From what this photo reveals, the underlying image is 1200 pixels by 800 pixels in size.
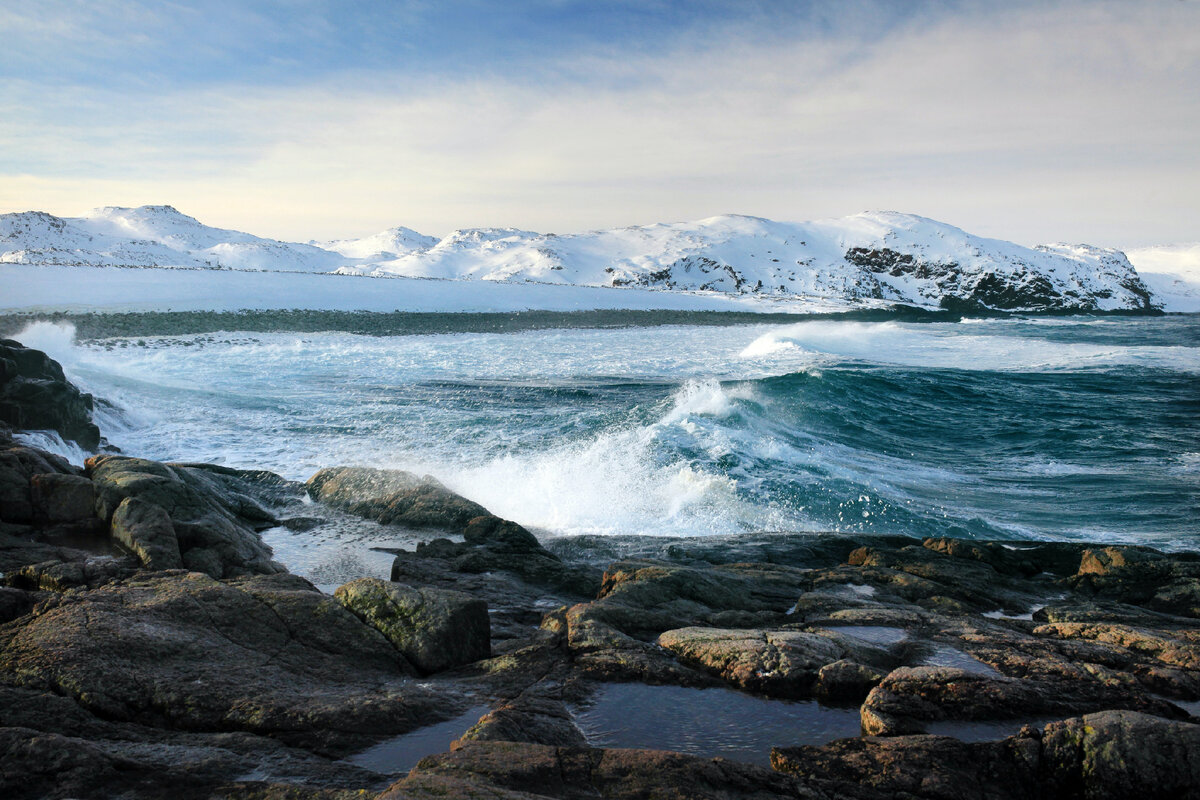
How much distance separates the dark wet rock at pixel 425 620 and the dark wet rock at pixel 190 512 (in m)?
1.78

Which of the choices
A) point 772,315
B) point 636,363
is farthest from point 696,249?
point 636,363

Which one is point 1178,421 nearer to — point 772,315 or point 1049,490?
point 1049,490

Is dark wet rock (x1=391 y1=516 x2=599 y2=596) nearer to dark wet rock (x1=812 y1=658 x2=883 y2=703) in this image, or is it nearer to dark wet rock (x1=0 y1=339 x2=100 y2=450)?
dark wet rock (x1=812 y1=658 x2=883 y2=703)

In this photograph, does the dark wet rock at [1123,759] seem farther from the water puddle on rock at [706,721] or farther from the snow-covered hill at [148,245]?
the snow-covered hill at [148,245]

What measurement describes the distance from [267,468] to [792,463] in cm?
887

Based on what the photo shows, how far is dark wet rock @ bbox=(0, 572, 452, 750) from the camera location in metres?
3.24

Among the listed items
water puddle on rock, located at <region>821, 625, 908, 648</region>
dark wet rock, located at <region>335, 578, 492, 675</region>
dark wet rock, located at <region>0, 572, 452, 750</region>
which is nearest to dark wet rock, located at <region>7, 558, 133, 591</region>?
dark wet rock, located at <region>0, 572, 452, 750</region>

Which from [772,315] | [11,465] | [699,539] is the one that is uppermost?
[772,315]

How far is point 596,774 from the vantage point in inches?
117

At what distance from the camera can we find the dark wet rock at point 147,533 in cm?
543

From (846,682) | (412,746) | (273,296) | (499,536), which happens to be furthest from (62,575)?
(273,296)

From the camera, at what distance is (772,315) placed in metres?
62.9

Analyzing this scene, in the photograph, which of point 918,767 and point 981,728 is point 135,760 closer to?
point 918,767

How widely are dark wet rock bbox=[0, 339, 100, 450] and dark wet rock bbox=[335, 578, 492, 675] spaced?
9.15m
